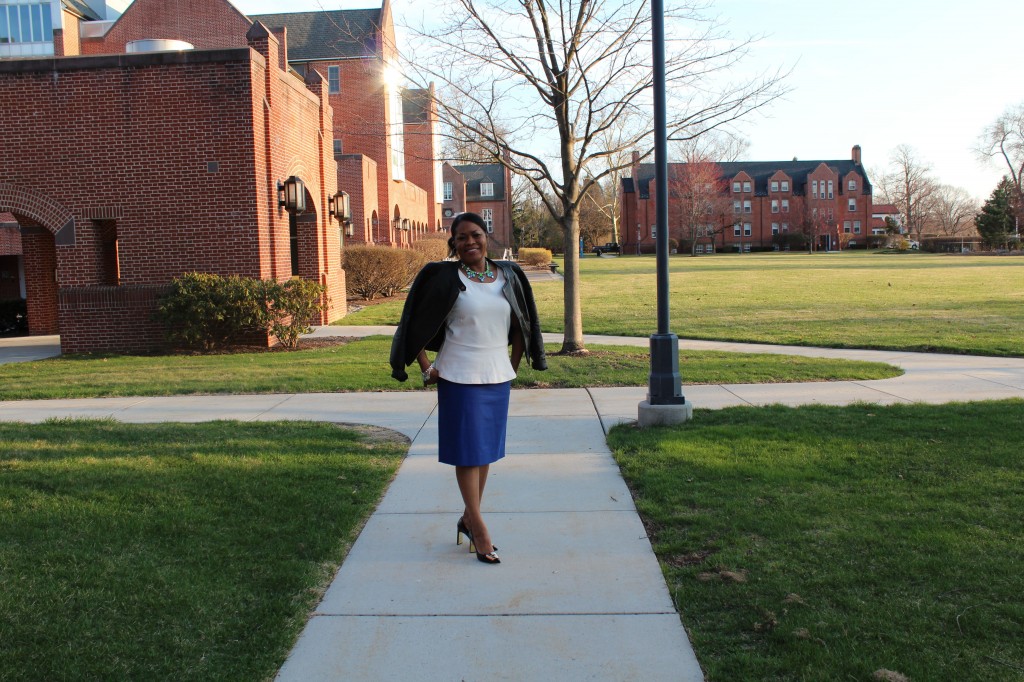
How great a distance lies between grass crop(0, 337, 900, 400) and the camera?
1031 cm

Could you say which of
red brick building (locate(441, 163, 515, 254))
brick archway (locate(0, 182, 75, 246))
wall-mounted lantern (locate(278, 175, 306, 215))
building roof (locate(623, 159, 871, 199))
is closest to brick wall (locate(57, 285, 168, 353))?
brick archway (locate(0, 182, 75, 246))

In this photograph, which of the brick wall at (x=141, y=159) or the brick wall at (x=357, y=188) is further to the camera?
the brick wall at (x=357, y=188)

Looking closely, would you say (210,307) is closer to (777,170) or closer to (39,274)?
(39,274)

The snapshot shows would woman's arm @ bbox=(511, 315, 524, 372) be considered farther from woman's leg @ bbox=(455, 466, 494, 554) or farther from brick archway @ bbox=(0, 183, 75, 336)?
brick archway @ bbox=(0, 183, 75, 336)

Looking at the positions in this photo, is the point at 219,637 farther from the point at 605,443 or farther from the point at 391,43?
the point at 391,43

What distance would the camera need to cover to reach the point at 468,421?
4.50 metres

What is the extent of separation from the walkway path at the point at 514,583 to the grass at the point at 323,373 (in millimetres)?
1898

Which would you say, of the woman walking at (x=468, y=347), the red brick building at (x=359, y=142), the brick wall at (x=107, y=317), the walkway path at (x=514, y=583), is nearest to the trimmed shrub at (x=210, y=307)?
the brick wall at (x=107, y=317)

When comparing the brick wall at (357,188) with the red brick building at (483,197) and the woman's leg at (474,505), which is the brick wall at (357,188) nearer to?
the woman's leg at (474,505)

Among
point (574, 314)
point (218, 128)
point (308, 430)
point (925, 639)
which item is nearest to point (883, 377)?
point (574, 314)

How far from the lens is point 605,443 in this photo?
7.24 meters

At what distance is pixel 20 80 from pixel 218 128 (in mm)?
3414

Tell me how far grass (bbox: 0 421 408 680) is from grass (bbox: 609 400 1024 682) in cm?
187

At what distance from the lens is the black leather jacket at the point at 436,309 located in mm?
4457
